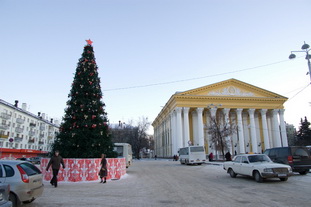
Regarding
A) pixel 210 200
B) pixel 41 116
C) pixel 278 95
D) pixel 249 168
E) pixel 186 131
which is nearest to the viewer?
pixel 210 200

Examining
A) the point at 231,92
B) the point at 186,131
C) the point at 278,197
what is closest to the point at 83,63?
the point at 278,197

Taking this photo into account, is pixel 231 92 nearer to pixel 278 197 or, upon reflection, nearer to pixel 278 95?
pixel 278 95

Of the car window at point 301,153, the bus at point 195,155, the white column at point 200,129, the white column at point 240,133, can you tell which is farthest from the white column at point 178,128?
the car window at point 301,153

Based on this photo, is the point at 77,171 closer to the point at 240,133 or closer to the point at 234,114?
the point at 240,133

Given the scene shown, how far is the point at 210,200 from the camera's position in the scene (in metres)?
7.56

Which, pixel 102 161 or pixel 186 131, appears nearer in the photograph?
pixel 102 161

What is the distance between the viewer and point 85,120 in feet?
46.3

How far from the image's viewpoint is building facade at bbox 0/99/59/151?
52.5 meters

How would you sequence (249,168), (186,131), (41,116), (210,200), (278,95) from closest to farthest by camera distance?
1. (210,200)
2. (249,168)
3. (186,131)
4. (278,95)
5. (41,116)

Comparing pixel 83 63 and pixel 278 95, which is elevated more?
pixel 278 95

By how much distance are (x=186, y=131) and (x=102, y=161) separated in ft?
136

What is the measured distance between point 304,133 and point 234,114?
2234cm

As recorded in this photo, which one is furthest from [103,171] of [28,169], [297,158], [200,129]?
[200,129]

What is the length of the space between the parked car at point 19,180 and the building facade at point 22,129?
132ft
